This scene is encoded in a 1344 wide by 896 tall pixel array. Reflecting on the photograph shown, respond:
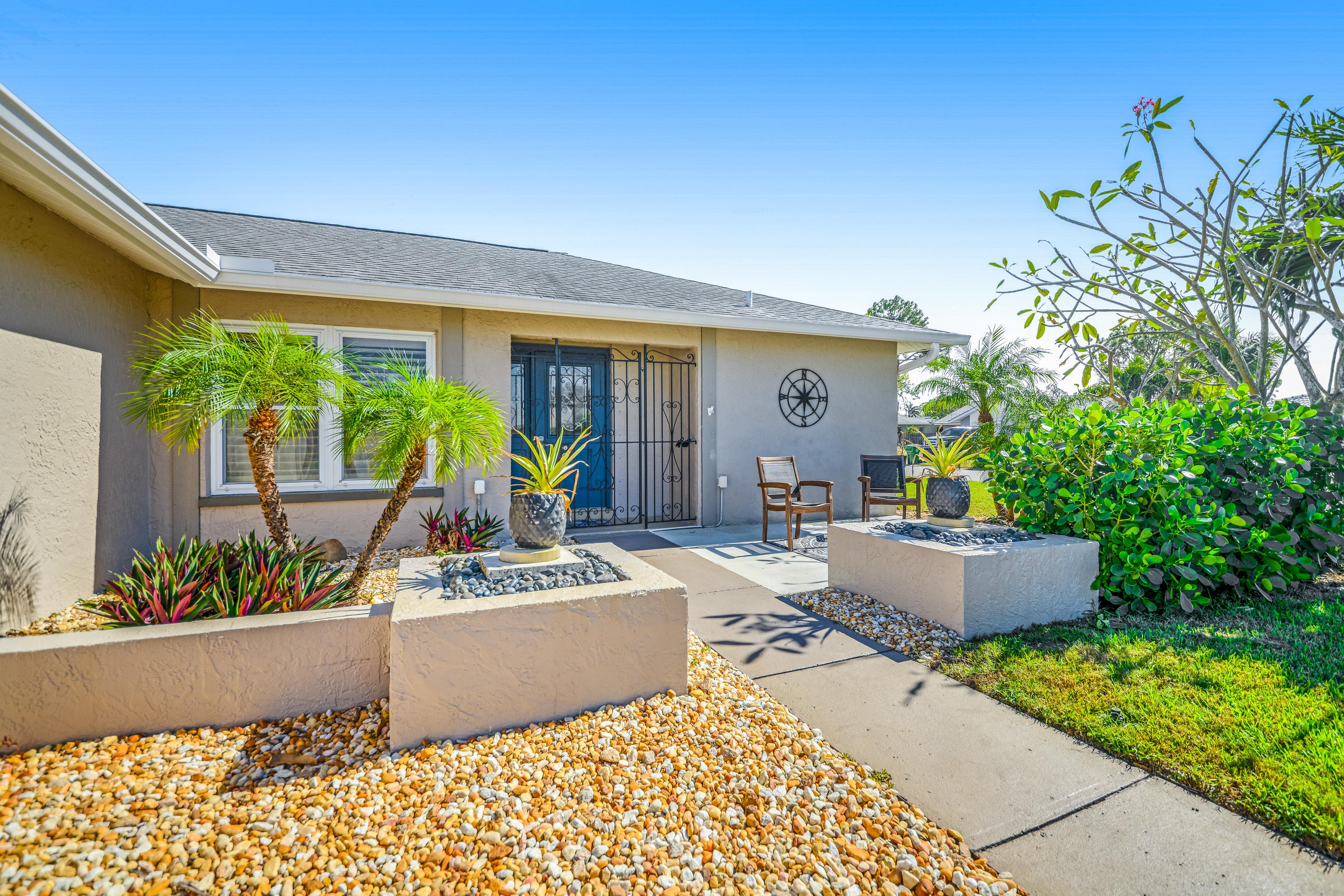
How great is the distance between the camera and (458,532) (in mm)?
4586

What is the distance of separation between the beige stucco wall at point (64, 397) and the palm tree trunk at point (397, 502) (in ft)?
5.23

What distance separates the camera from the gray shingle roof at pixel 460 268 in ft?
18.1

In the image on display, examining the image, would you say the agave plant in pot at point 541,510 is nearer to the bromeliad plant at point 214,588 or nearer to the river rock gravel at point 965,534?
the bromeliad plant at point 214,588

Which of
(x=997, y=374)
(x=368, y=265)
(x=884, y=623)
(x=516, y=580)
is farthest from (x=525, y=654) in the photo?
(x=997, y=374)

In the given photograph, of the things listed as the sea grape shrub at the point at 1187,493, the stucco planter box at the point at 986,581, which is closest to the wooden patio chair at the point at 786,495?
the stucco planter box at the point at 986,581

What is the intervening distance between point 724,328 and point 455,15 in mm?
4018

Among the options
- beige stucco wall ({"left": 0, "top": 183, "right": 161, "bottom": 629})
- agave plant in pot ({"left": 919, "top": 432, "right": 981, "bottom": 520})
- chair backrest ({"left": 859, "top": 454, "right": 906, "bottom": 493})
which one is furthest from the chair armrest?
beige stucco wall ({"left": 0, "top": 183, "right": 161, "bottom": 629})

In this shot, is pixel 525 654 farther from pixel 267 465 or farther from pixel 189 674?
pixel 267 465

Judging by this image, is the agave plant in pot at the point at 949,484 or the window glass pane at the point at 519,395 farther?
the window glass pane at the point at 519,395

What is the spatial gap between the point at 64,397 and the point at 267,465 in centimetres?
150

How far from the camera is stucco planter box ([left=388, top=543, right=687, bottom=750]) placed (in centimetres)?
203

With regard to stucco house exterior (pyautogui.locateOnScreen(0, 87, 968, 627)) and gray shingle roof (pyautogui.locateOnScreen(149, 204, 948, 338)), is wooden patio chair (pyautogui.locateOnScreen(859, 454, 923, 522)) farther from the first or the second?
gray shingle roof (pyautogui.locateOnScreen(149, 204, 948, 338))

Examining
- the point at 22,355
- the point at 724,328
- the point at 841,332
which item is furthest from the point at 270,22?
the point at 841,332

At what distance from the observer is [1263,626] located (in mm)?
3207
